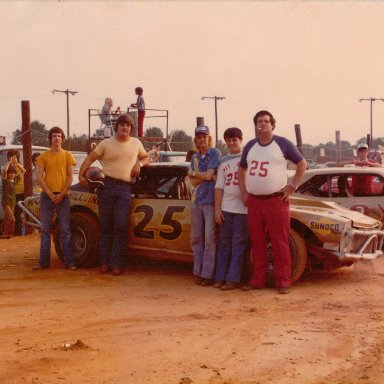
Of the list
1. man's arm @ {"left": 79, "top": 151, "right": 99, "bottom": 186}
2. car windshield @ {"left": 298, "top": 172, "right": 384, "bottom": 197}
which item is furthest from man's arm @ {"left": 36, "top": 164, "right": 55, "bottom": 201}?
car windshield @ {"left": 298, "top": 172, "right": 384, "bottom": 197}

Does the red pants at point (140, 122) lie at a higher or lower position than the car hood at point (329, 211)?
higher

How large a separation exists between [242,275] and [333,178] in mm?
2410

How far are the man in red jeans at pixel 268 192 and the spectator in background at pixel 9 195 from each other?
21.1 feet

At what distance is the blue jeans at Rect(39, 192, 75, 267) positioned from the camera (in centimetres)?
905

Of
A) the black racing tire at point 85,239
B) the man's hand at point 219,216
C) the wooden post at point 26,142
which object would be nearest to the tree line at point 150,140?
the wooden post at point 26,142

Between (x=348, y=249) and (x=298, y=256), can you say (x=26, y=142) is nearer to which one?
(x=298, y=256)

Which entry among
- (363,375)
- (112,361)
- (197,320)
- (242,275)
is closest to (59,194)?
(242,275)

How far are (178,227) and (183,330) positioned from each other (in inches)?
108

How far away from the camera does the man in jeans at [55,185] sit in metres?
8.98

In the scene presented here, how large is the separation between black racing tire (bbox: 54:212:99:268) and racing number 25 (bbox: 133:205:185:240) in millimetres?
642

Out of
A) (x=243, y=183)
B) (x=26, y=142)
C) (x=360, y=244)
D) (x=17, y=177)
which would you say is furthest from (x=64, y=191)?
(x=17, y=177)

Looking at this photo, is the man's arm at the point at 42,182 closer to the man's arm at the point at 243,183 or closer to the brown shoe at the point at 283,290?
the man's arm at the point at 243,183

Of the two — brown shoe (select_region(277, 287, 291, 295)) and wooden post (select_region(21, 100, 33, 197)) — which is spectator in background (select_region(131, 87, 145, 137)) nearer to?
wooden post (select_region(21, 100, 33, 197))

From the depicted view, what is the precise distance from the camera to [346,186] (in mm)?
9891
